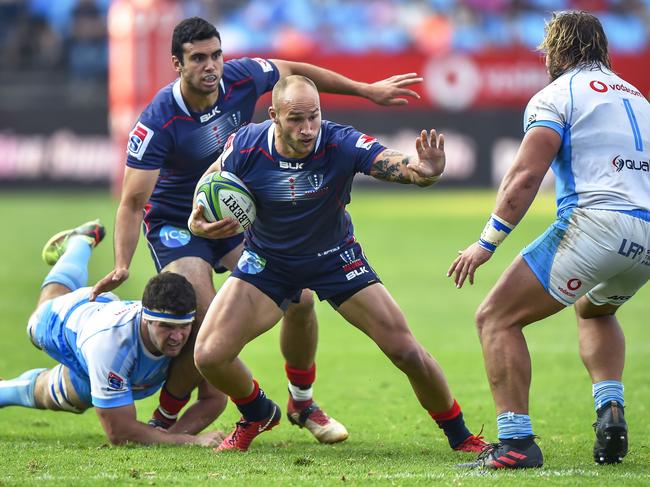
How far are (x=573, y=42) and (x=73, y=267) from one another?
13.2 ft

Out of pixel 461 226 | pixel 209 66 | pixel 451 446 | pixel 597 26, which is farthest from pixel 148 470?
pixel 461 226

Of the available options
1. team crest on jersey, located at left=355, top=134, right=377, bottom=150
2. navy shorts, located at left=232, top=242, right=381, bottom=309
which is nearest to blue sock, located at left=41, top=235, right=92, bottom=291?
navy shorts, located at left=232, top=242, right=381, bottom=309

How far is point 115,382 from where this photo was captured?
671 centimetres

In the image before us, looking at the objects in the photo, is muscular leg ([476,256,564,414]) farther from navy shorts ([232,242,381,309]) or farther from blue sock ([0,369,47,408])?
blue sock ([0,369,47,408])

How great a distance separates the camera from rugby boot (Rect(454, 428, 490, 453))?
6645mm

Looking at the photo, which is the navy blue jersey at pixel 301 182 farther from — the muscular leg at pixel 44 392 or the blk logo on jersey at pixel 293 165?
the muscular leg at pixel 44 392

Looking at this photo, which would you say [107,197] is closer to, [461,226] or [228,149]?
[461,226]

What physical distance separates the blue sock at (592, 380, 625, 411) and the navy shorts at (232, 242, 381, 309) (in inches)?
56.4

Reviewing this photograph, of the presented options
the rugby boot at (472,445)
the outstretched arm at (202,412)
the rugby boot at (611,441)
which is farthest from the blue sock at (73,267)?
the rugby boot at (611,441)

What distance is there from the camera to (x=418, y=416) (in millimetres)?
8023

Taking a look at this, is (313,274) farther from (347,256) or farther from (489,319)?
(489,319)

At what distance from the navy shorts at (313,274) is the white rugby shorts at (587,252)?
42.9 inches

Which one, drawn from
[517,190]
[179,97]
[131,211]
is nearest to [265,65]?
[179,97]

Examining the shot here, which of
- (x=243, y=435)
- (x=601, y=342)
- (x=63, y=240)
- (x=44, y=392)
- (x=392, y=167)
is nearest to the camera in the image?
(x=392, y=167)
